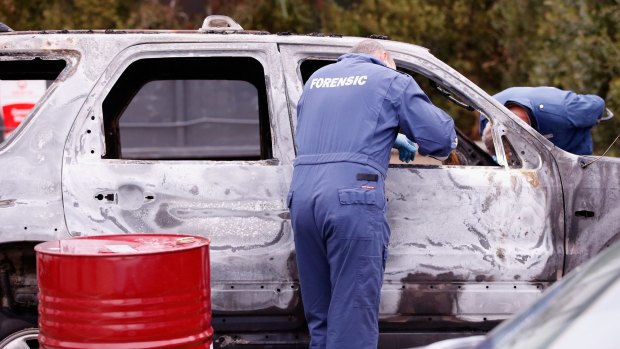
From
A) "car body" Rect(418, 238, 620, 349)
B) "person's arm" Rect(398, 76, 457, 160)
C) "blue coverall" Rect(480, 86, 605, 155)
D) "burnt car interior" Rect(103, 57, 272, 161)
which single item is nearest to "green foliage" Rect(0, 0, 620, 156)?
"burnt car interior" Rect(103, 57, 272, 161)

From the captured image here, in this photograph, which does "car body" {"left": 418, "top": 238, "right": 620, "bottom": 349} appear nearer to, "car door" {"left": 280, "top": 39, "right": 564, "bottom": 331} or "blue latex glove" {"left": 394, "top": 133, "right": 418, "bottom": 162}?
"car door" {"left": 280, "top": 39, "right": 564, "bottom": 331}

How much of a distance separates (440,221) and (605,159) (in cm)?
93

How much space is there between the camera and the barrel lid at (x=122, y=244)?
14.6 feet

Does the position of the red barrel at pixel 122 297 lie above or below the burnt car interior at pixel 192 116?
below

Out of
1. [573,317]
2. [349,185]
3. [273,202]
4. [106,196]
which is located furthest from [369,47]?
[573,317]

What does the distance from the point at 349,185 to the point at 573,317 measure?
238 cm

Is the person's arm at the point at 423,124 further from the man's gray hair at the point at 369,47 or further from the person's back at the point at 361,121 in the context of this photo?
the man's gray hair at the point at 369,47

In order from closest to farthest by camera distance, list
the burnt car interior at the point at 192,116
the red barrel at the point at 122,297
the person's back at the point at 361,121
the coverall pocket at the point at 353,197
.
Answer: the red barrel at the point at 122,297 → the coverall pocket at the point at 353,197 → the person's back at the point at 361,121 → the burnt car interior at the point at 192,116

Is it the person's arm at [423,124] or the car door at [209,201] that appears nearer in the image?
the person's arm at [423,124]

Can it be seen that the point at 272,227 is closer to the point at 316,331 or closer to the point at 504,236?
the point at 316,331

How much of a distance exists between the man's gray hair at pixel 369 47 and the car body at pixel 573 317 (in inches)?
86.5

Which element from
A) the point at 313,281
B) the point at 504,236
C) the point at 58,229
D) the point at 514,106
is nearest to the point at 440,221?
the point at 504,236

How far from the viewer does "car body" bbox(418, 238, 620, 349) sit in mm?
2553

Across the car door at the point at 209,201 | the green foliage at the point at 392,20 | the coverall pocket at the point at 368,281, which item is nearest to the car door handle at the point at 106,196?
the car door at the point at 209,201
